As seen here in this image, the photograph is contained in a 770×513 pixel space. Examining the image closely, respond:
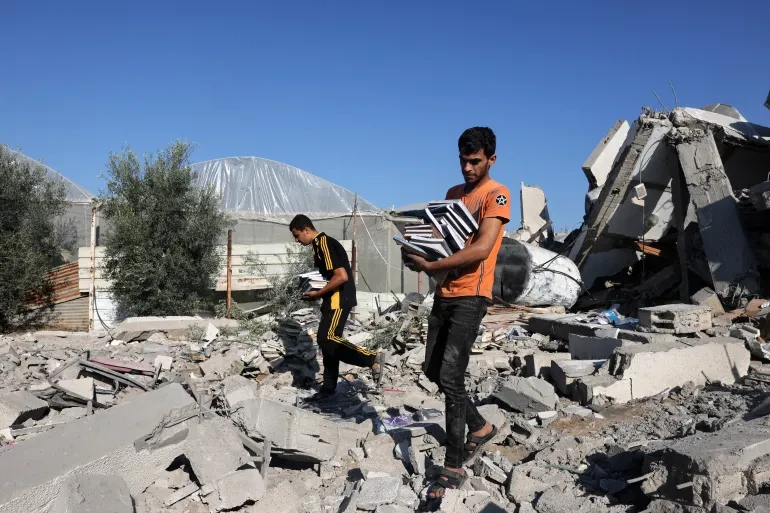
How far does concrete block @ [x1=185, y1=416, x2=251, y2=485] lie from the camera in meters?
3.46

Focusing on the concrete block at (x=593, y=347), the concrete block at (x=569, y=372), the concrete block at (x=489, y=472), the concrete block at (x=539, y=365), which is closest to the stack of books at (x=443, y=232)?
the concrete block at (x=489, y=472)

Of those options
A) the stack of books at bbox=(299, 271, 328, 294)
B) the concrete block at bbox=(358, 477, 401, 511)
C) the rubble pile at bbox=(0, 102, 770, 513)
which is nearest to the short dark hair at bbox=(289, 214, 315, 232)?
the stack of books at bbox=(299, 271, 328, 294)

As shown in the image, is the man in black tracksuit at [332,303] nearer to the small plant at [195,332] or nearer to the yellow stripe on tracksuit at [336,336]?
the yellow stripe on tracksuit at [336,336]

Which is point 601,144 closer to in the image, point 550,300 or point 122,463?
point 550,300

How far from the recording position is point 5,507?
289 cm

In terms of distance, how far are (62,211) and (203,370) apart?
8.86 m

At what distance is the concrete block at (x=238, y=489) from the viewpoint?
133 inches

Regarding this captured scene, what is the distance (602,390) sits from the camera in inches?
211

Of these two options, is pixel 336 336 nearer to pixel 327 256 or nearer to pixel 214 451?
pixel 327 256

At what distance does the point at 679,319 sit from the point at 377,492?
4816mm

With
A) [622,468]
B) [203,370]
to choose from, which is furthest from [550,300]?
[622,468]

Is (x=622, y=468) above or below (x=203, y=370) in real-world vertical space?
above

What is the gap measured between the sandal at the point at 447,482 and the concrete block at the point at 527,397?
75.2 inches

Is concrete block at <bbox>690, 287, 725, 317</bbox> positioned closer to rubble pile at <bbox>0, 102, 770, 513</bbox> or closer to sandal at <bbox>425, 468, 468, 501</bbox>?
rubble pile at <bbox>0, 102, 770, 513</bbox>
